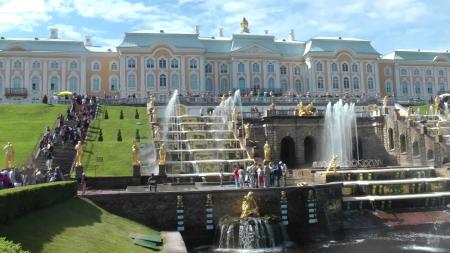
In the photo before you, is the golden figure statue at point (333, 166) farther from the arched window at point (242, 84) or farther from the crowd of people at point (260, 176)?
the arched window at point (242, 84)

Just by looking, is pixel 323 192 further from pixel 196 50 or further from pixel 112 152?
pixel 196 50

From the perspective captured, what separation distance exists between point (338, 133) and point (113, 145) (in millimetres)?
22091

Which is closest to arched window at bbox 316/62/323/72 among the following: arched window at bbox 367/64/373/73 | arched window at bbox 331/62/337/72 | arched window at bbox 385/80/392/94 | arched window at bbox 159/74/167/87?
arched window at bbox 331/62/337/72

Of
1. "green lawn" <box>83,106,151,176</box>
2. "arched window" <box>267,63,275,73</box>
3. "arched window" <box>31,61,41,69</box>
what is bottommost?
"green lawn" <box>83,106,151,176</box>

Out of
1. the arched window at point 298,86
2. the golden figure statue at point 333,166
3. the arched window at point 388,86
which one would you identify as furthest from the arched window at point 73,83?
the golden figure statue at point 333,166

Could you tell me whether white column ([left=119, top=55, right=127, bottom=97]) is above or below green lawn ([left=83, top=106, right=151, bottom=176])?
above

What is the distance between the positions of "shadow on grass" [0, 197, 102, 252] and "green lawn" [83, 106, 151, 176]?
9.58 m

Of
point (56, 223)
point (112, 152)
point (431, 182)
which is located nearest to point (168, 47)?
point (112, 152)

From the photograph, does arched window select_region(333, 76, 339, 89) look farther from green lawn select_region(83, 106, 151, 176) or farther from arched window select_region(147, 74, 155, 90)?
green lawn select_region(83, 106, 151, 176)

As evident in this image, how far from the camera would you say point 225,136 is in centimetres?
4300

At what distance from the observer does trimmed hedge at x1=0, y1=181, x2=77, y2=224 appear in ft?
46.6

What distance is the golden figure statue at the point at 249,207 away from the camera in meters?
24.7

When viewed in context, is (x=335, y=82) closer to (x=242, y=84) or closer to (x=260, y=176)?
(x=242, y=84)

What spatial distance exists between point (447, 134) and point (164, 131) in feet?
83.2
